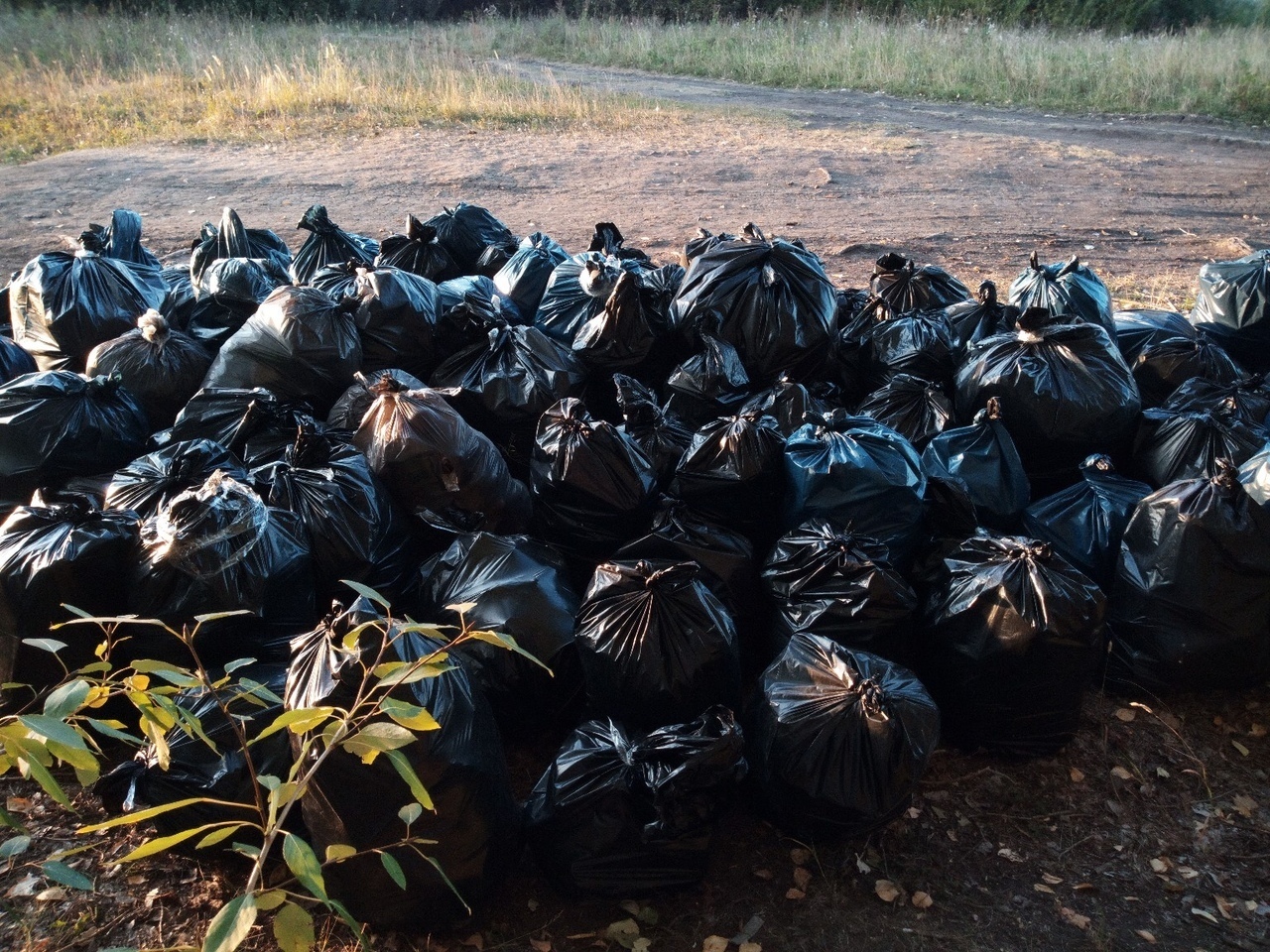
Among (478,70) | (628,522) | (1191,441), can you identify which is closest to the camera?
(628,522)

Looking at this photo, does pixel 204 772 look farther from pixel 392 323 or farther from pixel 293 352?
pixel 392 323

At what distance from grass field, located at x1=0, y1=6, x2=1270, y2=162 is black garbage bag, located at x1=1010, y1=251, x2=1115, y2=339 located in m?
7.59

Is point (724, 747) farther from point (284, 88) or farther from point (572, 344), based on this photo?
point (284, 88)

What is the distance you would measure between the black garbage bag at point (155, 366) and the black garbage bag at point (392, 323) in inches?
25.4

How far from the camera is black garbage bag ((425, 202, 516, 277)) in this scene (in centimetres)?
464

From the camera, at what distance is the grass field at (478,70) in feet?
35.4

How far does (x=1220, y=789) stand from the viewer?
2.65 meters

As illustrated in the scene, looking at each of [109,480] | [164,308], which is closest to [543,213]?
[164,308]

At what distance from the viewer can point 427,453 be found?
2.90 meters

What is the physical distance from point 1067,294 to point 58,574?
12.1 ft

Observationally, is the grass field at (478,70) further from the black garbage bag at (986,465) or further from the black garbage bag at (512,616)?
the black garbage bag at (512,616)

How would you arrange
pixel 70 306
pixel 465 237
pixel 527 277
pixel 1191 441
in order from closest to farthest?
1. pixel 1191 441
2. pixel 70 306
3. pixel 527 277
4. pixel 465 237

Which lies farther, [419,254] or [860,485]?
[419,254]

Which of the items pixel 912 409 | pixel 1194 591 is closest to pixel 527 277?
pixel 912 409
